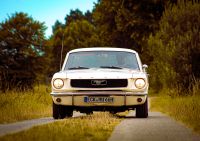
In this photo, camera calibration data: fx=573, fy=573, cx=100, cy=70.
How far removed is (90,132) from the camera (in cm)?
861

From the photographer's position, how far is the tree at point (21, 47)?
161ft

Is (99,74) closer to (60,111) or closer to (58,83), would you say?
(58,83)

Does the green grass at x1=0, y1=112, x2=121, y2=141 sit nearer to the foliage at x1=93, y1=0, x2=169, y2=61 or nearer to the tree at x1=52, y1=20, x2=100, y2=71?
the foliage at x1=93, y1=0, x2=169, y2=61

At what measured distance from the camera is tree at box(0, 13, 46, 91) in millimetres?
49031

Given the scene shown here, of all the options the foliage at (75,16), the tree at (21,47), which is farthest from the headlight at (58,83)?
the foliage at (75,16)

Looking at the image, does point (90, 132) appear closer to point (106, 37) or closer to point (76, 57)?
point (76, 57)

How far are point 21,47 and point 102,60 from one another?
38.0 metres

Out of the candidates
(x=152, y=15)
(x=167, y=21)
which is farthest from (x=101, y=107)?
(x=152, y=15)

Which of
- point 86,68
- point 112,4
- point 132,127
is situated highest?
point 112,4

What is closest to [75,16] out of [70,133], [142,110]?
[142,110]

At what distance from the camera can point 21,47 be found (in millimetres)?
51000

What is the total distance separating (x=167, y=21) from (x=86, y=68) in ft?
46.9

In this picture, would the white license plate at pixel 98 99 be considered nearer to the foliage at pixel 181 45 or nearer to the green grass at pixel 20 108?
the green grass at pixel 20 108

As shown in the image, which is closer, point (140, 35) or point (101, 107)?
point (101, 107)
